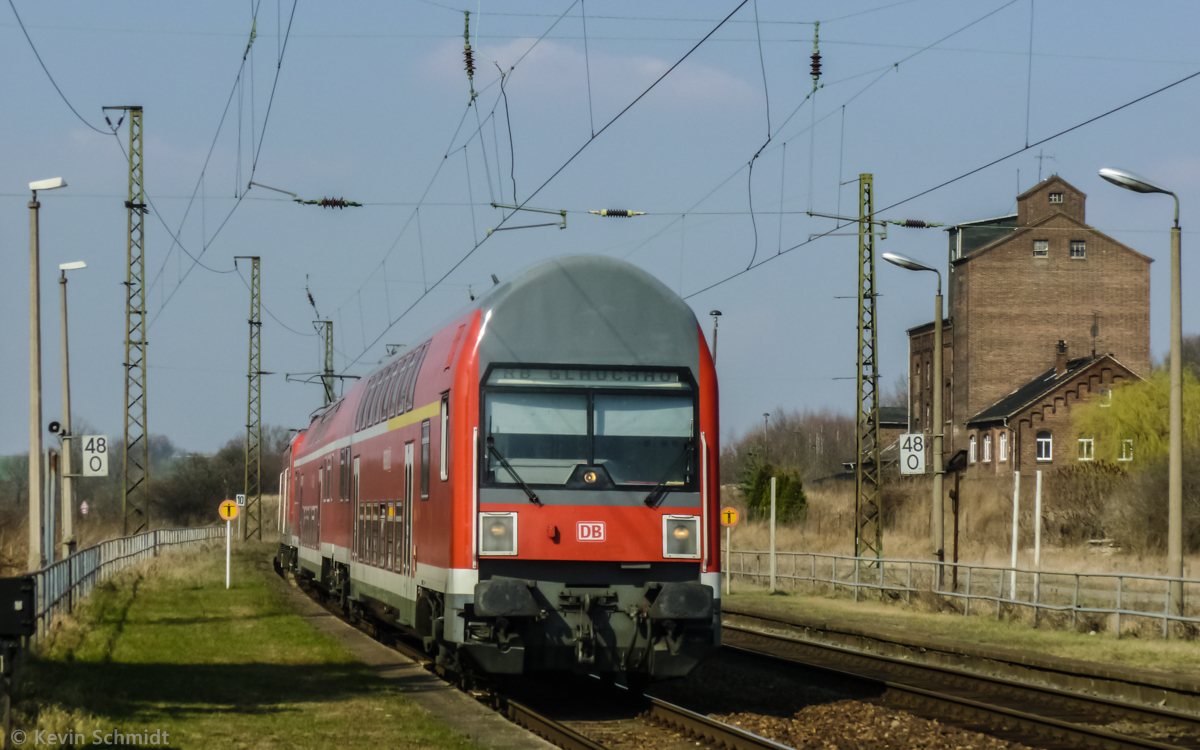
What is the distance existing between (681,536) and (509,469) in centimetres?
167

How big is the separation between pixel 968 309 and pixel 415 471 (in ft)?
186

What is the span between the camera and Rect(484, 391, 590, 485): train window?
1207 cm

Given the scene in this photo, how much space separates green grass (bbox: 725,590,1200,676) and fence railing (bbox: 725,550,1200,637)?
39cm

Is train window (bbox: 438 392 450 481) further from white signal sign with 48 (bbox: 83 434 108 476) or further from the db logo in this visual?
white signal sign with 48 (bbox: 83 434 108 476)

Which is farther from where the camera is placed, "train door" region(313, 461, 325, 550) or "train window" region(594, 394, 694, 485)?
"train door" region(313, 461, 325, 550)

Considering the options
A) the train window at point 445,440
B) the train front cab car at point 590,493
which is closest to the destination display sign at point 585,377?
the train front cab car at point 590,493

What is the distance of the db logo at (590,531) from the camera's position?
1194cm

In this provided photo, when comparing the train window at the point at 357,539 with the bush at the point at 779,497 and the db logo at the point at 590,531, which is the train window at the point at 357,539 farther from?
the bush at the point at 779,497

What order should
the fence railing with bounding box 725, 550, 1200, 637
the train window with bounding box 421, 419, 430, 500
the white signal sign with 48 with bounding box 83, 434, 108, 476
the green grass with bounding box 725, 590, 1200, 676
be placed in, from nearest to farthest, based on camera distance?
the train window with bounding box 421, 419, 430, 500 < the green grass with bounding box 725, 590, 1200, 676 < the fence railing with bounding box 725, 550, 1200, 637 < the white signal sign with 48 with bounding box 83, 434, 108, 476

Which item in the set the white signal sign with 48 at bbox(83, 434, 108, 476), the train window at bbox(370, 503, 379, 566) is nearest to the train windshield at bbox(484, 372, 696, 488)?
the train window at bbox(370, 503, 379, 566)

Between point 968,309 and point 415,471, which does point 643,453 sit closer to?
point 415,471

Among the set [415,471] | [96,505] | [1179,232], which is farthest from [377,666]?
[96,505]

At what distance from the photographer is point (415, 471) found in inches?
563

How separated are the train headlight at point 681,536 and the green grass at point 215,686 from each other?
2535mm
